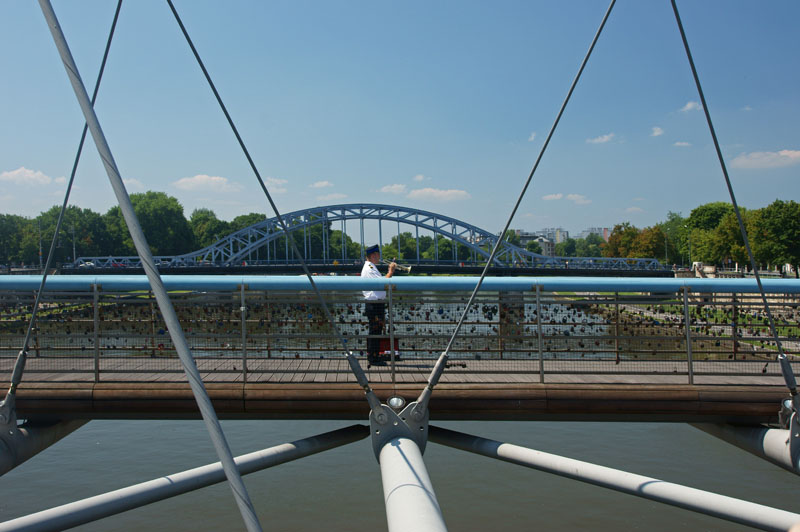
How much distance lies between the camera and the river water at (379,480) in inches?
196

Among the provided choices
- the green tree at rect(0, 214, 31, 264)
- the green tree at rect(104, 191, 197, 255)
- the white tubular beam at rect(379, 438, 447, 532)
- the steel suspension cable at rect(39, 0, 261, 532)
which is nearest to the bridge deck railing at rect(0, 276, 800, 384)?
the white tubular beam at rect(379, 438, 447, 532)

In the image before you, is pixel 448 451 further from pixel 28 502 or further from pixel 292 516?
pixel 28 502

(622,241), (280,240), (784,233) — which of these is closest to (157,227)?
(280,240)

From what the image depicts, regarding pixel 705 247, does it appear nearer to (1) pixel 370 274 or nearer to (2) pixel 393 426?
(1) pixel 370 274

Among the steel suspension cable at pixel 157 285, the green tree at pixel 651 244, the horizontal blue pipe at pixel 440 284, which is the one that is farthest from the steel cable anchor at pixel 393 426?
the green tree at pixel 651 244

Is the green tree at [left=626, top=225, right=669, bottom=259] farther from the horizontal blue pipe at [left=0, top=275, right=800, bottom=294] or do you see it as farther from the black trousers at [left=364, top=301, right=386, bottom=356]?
the black trousers at [left=364, top=301, right=386, bottom=356]

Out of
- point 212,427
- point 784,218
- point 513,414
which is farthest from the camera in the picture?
point 784,218

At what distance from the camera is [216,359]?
621 cm

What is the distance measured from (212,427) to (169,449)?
19.5ft

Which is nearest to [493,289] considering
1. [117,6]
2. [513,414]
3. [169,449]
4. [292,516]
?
[513,414]

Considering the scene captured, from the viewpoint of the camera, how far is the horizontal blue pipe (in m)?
5.25

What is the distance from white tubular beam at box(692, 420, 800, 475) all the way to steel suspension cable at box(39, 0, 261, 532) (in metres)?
3.87

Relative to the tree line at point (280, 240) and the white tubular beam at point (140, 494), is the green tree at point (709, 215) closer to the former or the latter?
the tree line at point (280, 240)

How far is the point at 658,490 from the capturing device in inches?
131
